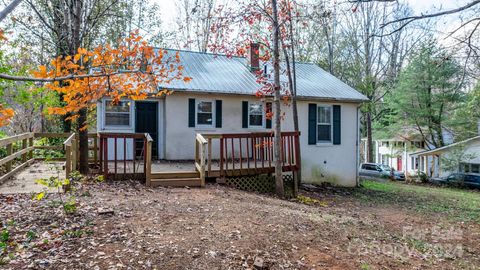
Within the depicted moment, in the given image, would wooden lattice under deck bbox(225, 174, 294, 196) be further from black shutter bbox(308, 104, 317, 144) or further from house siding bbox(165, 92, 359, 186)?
black shutter bbox(308, 104, 317, 144)

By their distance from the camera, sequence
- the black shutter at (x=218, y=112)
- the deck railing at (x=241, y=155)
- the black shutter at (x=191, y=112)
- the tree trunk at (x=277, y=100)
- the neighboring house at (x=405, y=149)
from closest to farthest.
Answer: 1. the deck railing at (x=241, y=155)
2. the tree trunk at (x=277, y=100)
3. the black shutter at (x=191, y=112)
4. the black shutter at (x=218, y=112)
5. the neighboring house at (x=405, y=149)

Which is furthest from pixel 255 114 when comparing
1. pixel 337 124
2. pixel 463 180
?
pixel 463 180

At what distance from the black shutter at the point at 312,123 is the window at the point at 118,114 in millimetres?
7011

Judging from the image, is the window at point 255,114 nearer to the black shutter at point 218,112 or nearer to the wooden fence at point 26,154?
the black shutter at point 218,112

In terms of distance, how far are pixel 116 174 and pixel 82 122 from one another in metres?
1.56

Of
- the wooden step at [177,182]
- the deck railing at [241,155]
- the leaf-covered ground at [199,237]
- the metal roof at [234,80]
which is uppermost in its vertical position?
the metal roof at [234,80]

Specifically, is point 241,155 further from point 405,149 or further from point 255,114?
point 405,149

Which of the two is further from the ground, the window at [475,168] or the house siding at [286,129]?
the house siding at [286,129]

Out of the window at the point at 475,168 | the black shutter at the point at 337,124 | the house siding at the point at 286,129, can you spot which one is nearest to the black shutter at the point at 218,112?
the house siding at the point at 286,129

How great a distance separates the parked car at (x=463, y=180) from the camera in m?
20.2

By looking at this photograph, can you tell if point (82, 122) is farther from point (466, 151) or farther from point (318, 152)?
point (466, 151)

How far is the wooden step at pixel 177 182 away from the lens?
308 inches

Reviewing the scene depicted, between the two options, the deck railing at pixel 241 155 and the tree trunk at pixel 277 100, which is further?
the tree trunk at pixel 277 100

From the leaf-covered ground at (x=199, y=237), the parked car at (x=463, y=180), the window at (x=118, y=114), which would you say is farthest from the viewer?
the parked car at (x=463, y=180)
